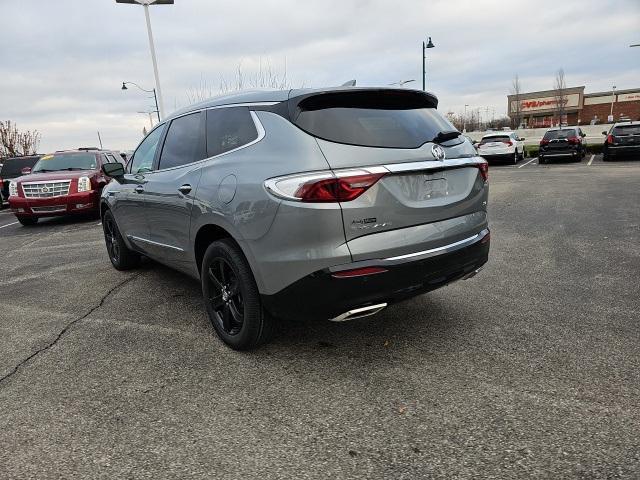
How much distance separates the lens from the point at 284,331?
3684 millimetres

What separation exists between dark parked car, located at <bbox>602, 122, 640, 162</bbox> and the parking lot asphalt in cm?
1615

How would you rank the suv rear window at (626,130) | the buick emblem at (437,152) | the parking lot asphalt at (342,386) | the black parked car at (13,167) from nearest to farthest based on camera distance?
the parking lot asphalt at (342,386) < the buick emblem at (437,152) < the black parked car at (13,167) < the suv rear window at (626,130)

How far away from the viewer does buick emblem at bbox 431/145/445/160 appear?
302 cm

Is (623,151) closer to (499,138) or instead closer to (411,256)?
(499,138)

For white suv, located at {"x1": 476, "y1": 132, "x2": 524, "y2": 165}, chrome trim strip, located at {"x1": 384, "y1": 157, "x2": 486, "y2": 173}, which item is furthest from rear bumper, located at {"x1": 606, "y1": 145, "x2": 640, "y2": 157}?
chrome trim strip, located at {"x1": 384, "y1": 157, "x2": 486, "y2": 173}

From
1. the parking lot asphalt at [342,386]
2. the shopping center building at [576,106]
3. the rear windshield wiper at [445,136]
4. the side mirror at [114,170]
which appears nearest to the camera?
the parking lot asphalt at [342,386]

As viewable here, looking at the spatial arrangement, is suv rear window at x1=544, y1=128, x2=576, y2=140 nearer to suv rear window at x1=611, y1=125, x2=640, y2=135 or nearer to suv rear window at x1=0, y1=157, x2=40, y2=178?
suv rear window at x1=611, y1=125, x2=640, y2=135

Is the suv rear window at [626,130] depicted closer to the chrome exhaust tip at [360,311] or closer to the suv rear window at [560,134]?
the suv rear window at [560,134]

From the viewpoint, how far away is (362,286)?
8.93 ft

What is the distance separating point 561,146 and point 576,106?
5305cm

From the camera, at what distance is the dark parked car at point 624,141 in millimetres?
18156

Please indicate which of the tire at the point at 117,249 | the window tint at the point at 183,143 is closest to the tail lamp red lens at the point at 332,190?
the window tint at the point at 183,143

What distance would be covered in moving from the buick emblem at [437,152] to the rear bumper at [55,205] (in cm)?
929

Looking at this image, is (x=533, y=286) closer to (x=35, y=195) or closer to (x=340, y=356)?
(x=340, y=356)
